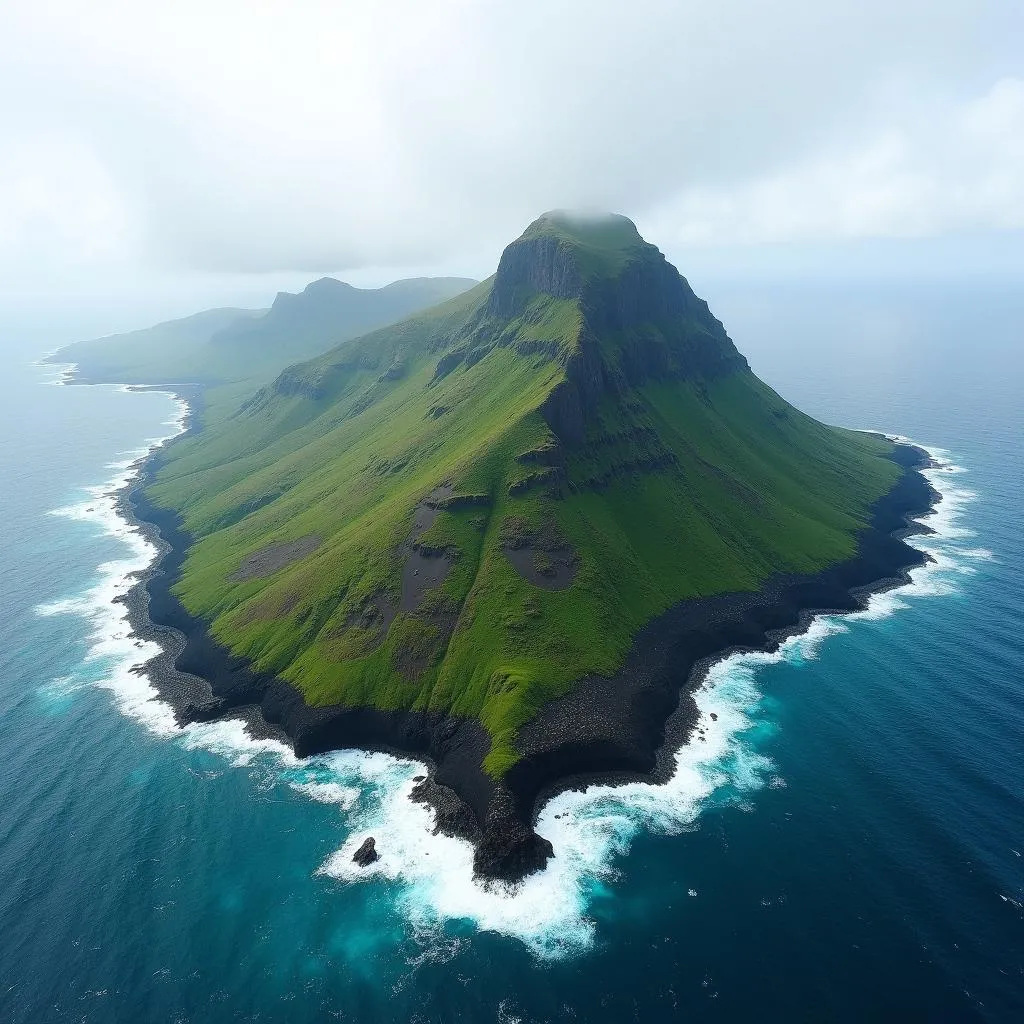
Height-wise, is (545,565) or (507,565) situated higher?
(545,565)

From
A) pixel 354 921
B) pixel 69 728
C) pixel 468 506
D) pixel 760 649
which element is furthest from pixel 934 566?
pixel 69 728

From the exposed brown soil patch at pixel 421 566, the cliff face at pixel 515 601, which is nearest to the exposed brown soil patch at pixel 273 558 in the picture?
the cliff face at pixel 515 601

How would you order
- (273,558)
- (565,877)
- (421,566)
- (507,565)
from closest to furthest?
1. (565,877)
2. (507,565)
3. (421,566)
4. (273,558)

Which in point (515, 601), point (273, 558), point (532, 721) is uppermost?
point (515, 601)

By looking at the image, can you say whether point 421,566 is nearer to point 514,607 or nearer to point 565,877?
point 514,607

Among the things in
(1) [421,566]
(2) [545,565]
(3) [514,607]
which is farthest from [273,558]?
(2) [545,565]

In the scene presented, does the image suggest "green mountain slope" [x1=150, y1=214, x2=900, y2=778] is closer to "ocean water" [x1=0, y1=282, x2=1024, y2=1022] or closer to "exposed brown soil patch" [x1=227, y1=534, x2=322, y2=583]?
"exposed brown soil patch" [x1=227, y1=534, x2=322, y2=583]

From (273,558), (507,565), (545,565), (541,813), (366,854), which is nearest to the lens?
(366,854)
